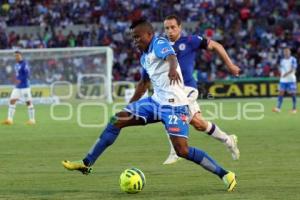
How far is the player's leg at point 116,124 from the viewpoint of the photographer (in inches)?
425

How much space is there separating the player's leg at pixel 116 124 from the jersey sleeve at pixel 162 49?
0.79 meters

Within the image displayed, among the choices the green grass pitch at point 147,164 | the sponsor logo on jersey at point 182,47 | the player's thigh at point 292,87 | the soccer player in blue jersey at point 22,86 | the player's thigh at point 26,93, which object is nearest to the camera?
the green grass pitch at point 147,164

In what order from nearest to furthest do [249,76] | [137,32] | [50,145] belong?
[137,32]
[50,145]
[249,76]

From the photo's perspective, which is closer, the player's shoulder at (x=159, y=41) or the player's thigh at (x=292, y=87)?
the player's shoulder at (x=159, y=41)

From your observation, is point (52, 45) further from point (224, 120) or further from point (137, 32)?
point (137, 32)

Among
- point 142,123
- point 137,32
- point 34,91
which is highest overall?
point 137,32

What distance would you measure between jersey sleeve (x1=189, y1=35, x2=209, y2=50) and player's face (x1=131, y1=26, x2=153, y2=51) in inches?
92.3

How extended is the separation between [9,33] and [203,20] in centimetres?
1029

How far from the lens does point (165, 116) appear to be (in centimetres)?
1057

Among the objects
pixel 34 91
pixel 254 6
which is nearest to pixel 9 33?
pixel 34 91

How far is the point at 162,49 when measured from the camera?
408 inches

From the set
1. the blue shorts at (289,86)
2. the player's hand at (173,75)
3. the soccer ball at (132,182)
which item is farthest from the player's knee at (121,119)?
the blue shorts at (289,86)

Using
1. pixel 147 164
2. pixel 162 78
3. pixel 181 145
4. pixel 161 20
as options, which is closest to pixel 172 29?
pixel 147 164

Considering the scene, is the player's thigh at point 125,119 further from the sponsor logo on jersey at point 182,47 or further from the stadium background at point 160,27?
the stadium background at point 160,27
